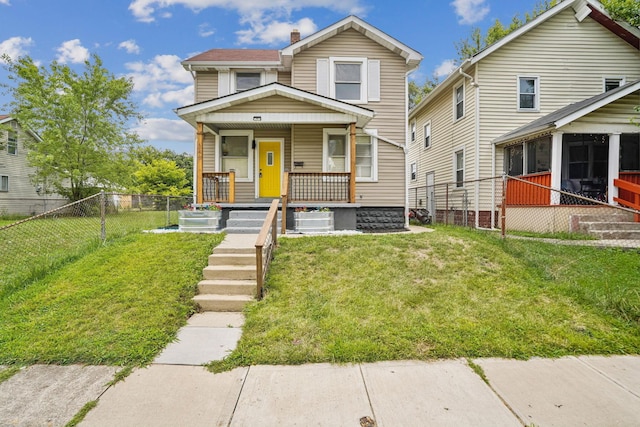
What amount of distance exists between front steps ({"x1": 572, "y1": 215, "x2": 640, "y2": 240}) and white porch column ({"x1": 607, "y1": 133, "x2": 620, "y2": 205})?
0.87 m

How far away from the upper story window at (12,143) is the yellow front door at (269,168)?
19.4m

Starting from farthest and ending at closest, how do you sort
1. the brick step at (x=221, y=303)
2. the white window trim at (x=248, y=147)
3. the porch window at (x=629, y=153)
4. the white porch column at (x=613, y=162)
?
the white window trim at (x=248, y=147) → the porch window at (x=629, y=153) → the white porch column at (x=613, y=162) → the brick step at (x=221, y=303)

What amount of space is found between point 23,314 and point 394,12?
806 inches

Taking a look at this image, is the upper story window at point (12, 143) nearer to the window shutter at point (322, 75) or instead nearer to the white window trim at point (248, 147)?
the white window trim at point (248, 147)

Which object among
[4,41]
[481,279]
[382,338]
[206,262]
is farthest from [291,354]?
[4,41]

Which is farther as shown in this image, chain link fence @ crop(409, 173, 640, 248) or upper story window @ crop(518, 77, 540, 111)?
upper story window @ crop(518, 77, 540, 111)

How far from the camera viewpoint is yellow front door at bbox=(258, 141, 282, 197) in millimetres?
11203

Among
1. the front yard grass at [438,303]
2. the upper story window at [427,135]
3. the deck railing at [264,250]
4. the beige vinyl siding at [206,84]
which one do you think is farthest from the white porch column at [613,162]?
the beige vinyl siding at [206,84]

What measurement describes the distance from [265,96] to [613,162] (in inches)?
395

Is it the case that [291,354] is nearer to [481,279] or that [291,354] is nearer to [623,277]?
[481,279]

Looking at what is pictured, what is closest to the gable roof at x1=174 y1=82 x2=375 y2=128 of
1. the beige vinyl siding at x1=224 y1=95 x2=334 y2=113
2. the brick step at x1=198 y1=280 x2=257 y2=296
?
the beige vinyl siding at x1=224 y1=95 x2=334 y2=113

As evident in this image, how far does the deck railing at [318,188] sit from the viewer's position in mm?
9830

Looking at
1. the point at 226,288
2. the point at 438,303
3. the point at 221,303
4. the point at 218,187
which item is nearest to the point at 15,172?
the point at 218,187

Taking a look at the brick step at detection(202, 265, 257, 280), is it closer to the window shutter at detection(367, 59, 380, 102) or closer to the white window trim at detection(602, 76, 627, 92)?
the window shutter at detection(367, 59, 380, 102)
